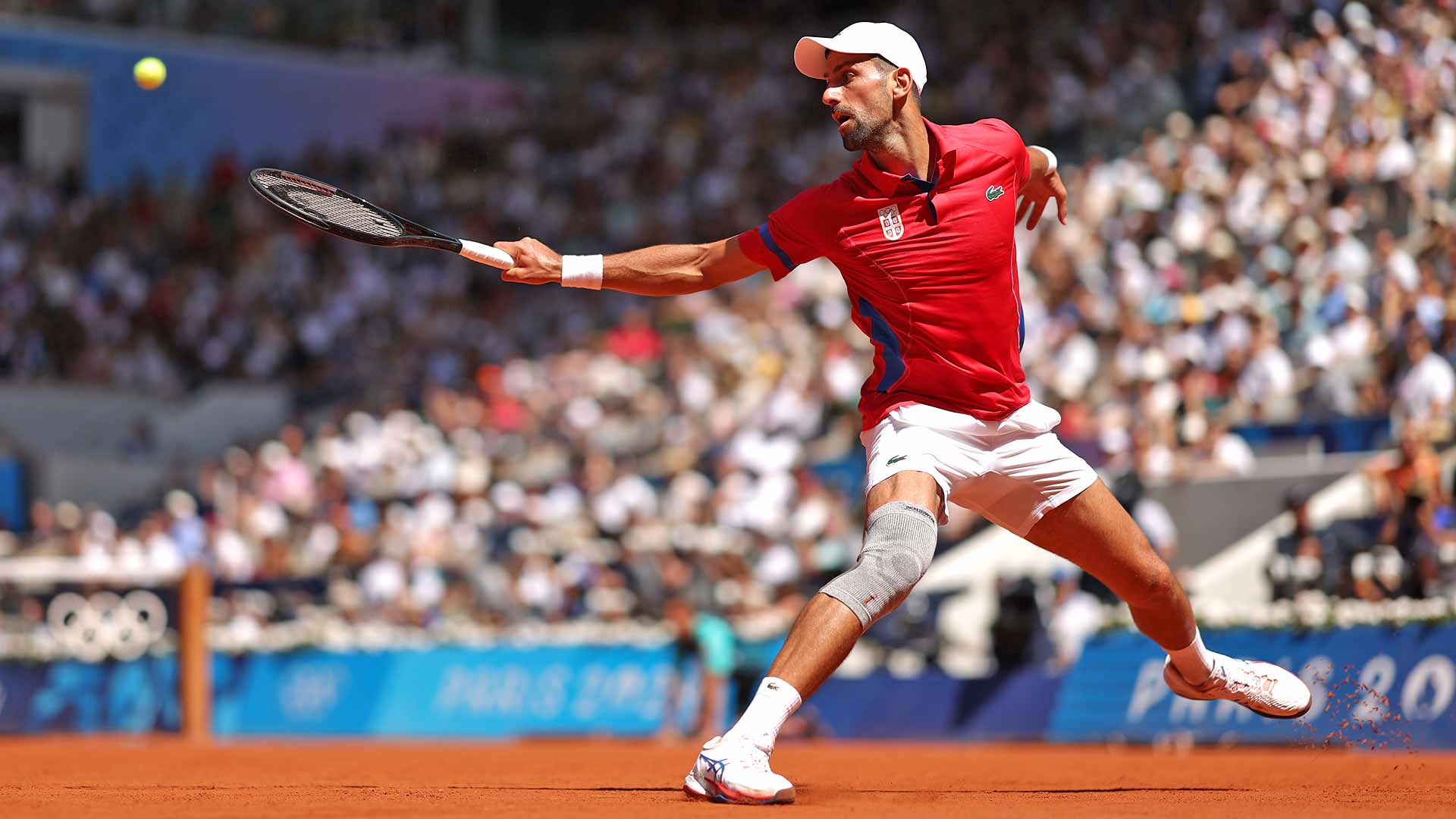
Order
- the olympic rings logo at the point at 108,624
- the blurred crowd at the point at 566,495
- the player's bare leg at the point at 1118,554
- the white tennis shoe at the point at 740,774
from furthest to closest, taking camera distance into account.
Answer: the blurred crowd at the point at 566,495 → the olympic rings logo at the point at 108,624 → the player's bare leg at the point at 1118,554 → the white tennis shoe at the point at 740,774

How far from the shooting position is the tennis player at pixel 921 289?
6.71 m

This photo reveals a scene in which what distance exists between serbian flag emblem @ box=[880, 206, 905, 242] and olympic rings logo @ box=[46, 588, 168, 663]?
12544 mm

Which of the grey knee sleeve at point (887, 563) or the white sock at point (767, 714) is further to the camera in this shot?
the grey knee sleeve at point (887, 563)

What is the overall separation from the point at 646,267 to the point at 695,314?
56.4 feet

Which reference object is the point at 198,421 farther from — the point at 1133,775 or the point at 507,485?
the point at 1133,775

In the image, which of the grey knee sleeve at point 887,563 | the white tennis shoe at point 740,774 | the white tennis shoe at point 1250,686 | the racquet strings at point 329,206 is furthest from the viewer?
the white tennis shoe at point 1250,686

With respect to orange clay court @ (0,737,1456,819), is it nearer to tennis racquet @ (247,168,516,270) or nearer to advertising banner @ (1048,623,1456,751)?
Result: advertising banner @ (1048,623,1456,751)

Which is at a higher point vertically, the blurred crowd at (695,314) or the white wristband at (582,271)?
the white wristband at (582,271)

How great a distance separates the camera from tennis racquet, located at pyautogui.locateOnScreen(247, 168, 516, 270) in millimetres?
6930

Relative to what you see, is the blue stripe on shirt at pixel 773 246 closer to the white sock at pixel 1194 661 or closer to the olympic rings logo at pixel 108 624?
the white sock at pixel 1194 661

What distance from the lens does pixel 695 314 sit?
79.3 feet

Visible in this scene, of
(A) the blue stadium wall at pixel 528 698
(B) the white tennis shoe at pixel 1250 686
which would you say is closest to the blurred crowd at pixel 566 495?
(A) the blue stadium wall at pixel 528 698

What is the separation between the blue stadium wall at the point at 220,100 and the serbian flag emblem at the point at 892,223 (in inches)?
975

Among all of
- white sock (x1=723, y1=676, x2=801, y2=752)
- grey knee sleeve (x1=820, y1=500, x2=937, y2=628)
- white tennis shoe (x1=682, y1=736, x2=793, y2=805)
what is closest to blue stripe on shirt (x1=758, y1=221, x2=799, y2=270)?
grey knee sleeve (x1=820, y1=500, x2=937, y2=628)
